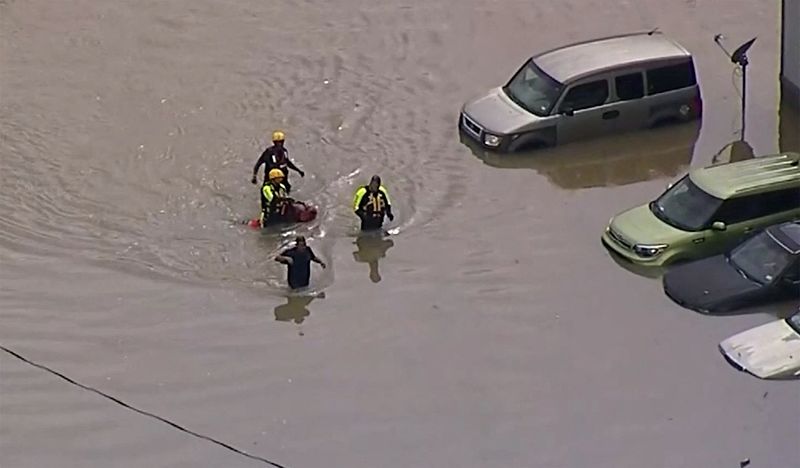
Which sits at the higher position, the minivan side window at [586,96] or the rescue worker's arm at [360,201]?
the minivan side window at [586,96]

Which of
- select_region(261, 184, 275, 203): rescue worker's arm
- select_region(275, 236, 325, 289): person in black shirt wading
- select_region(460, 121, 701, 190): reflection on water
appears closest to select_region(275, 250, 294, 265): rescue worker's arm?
select_region(275, 236, 325, 289): person in black shirt wading

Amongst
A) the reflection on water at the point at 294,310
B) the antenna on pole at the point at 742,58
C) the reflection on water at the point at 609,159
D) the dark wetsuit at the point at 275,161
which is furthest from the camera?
the antenna on pole at the point at 742,58

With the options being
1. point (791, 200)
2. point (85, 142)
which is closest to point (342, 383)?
point (791, 200)

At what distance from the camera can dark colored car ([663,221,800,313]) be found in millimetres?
16766

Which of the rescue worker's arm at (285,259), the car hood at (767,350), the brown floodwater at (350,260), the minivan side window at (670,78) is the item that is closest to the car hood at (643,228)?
the brown floodwater at (350,260)

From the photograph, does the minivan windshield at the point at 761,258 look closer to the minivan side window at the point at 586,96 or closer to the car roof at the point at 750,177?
the car roof at the point at 750,177

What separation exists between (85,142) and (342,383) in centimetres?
821

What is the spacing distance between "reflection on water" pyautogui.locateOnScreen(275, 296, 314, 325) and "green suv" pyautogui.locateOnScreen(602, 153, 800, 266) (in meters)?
4.30

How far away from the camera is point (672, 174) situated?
21.2 m

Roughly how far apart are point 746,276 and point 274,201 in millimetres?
6596

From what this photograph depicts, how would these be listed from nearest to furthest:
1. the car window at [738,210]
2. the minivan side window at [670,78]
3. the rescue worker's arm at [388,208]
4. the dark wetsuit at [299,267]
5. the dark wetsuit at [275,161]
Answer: the dark wetsuit at [299,267] → the car window at [738,210] → the rescue worker's arm at [388,208] → the dark wetsuit at [275,161] → the minivan side window at [670,78]

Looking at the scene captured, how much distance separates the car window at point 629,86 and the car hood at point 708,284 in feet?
16.1

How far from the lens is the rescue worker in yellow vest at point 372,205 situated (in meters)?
18.7

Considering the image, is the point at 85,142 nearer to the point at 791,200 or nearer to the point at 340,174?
the point at 340,174
